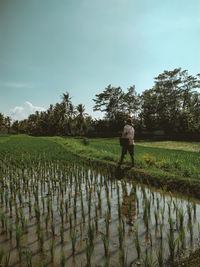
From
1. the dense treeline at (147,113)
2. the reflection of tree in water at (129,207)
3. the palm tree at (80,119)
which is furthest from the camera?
the palm tree at (80,119)

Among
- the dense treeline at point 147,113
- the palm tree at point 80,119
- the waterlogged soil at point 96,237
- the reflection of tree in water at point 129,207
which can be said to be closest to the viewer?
the waterlogged soil at point 96,237

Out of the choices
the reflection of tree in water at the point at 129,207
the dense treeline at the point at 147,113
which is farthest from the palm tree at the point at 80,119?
the reflection of tree in water at the point at 129,207

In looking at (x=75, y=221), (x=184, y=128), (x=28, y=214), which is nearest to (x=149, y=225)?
(x=75, y=221)

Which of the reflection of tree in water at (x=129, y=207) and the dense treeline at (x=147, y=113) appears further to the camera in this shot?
the dense treeline at (x=147, y=113)

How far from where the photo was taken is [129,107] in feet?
127

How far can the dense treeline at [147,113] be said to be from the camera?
25.6 metres

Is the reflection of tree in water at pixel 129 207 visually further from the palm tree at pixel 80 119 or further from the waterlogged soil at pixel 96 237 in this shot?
the palm tree at pixel 80 119

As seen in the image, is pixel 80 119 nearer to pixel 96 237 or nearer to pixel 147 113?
pixel 147 113

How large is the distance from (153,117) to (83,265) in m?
30.2

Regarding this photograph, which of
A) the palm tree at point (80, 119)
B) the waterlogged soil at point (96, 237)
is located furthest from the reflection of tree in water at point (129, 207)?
the palm tree at point (80, 119)

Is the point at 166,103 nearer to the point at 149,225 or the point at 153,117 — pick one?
the point at 153,117

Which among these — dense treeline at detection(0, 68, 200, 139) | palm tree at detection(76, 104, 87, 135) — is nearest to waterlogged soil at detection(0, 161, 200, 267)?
dense treeline at detection(0, 68, 200, 139)

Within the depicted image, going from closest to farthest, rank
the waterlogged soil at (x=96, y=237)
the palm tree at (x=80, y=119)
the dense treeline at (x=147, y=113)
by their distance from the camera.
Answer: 1. the waterlogged soil at (x=96, y=237)
2. the dense treeline at (x=147, y=113)
3. the palm tree at (x=80, y=119)

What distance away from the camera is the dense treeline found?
2564cm
